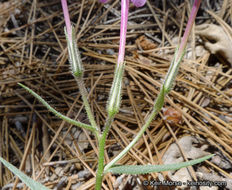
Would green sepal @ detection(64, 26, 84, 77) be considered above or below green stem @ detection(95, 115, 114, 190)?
above

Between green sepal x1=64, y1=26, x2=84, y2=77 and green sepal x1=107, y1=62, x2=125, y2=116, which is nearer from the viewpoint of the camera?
green sepal x1=107, y1=62, x2=125, y2=116

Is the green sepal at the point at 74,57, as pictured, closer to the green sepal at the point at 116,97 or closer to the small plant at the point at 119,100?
the small plant at the point at 119,100

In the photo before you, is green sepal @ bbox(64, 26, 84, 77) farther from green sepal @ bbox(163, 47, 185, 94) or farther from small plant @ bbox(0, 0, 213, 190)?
green sepal @ bbox(163, 47, 185, 94)

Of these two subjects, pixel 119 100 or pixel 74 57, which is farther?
pixel 74 57

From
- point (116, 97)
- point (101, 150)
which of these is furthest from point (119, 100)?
point (101, 150)

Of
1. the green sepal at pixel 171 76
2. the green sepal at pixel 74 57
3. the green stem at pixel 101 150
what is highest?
the green sepal at pixel 74 57

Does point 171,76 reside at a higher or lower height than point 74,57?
lower

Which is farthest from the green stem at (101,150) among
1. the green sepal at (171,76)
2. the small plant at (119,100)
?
the green sepal at (171,76)

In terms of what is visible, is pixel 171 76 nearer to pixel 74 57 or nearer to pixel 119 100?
pixel 119 100

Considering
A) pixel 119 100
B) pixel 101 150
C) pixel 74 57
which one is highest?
pixel 74 57

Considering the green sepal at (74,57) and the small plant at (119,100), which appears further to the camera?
the green sepal at (74,57)

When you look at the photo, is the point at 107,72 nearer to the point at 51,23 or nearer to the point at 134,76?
the point at 134,76

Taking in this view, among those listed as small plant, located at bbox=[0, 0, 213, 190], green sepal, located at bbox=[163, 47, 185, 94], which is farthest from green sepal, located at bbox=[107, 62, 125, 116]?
green sepal, located at bbox=[163, 47, 185, 94]
